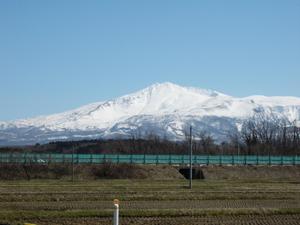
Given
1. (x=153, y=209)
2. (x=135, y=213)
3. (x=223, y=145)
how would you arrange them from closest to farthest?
(x=135, y=213) < (x=153, y=209) < (x=223, y=145)

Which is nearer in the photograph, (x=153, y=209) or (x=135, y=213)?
(x=135, y=213)

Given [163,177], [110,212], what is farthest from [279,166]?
[110,212]

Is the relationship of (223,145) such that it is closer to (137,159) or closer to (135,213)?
(137,159)

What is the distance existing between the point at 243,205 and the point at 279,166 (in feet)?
180

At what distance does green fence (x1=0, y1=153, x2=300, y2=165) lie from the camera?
7538 cm

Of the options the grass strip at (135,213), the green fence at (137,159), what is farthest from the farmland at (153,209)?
the green fence at (137,159)

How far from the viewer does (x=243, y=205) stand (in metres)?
30.5

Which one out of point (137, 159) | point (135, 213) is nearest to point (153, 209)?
point (135, 213)

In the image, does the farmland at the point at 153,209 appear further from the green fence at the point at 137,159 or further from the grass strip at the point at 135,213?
the green fence at the point at 137,159

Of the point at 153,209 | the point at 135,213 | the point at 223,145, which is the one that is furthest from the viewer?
the point at 223,145

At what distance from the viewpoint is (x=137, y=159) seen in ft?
262

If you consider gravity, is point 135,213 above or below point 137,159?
below

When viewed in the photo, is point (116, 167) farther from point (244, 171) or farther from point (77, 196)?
point (77, 196)

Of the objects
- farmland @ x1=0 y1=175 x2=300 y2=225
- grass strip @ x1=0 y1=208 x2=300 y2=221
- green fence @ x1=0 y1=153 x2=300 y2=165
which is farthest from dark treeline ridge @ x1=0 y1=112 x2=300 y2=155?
grass strip @ x1=0 y1=208 x2=300 y2=221
